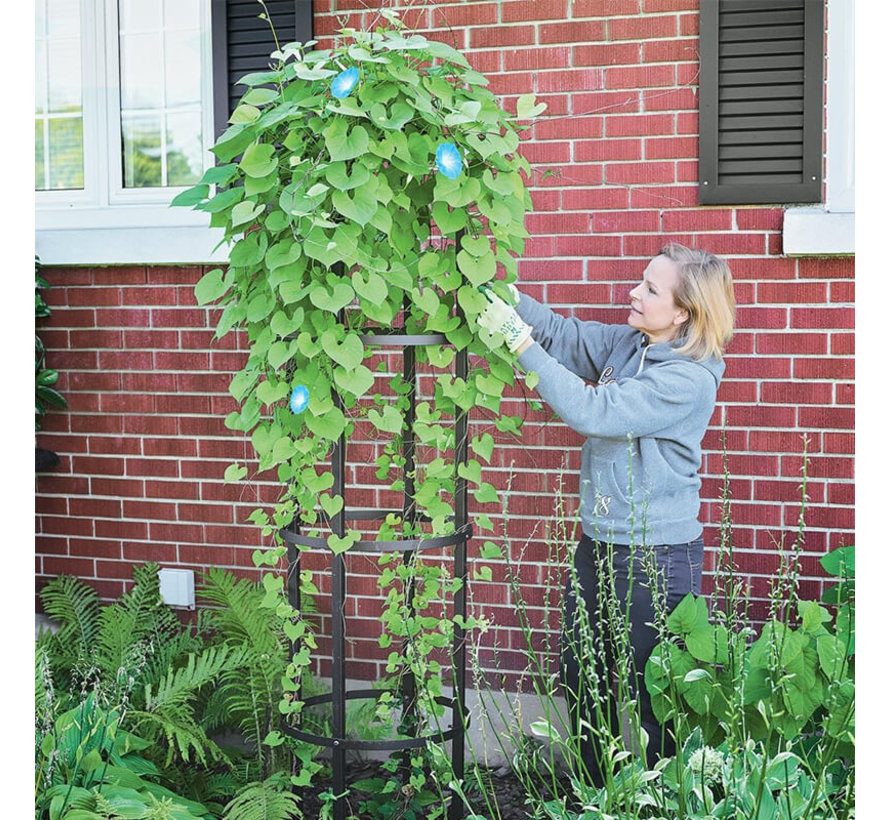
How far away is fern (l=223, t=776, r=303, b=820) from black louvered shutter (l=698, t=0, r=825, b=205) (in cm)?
222

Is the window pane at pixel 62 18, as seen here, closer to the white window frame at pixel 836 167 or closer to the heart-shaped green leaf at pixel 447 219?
the heart-shaped green leaf at pixel 447 219

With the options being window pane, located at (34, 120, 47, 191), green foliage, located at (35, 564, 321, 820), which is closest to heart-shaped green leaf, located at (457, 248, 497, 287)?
green foliage, located at (35, 564, 321, 820)

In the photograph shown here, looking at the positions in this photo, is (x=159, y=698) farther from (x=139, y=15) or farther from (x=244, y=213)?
(x=139, y=15)

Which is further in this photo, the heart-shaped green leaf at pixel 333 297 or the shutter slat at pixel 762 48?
the shutter slat at pixel 762 48

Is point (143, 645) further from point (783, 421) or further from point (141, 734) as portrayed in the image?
point (783, 421)

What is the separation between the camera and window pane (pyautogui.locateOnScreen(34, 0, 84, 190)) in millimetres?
3840

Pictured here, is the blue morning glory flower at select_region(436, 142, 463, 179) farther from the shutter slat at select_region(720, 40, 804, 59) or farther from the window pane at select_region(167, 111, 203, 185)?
the window pane at select_region(167, 111, 203, 185)

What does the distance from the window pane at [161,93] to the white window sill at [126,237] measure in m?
0.18

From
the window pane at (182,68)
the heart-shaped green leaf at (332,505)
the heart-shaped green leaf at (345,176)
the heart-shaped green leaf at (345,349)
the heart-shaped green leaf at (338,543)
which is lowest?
the heart-shaped green leaf at (338,543)

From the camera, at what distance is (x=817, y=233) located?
303 cm

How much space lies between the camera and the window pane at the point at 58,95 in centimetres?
384

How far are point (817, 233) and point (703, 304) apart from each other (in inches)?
21.8

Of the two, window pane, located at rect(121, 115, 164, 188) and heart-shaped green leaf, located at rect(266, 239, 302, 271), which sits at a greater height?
window pane, located at rect(121, 115, 164, 188)

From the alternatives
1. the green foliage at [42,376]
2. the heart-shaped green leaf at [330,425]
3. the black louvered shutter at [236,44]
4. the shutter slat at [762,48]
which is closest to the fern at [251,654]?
the green foliage at [42,376]
